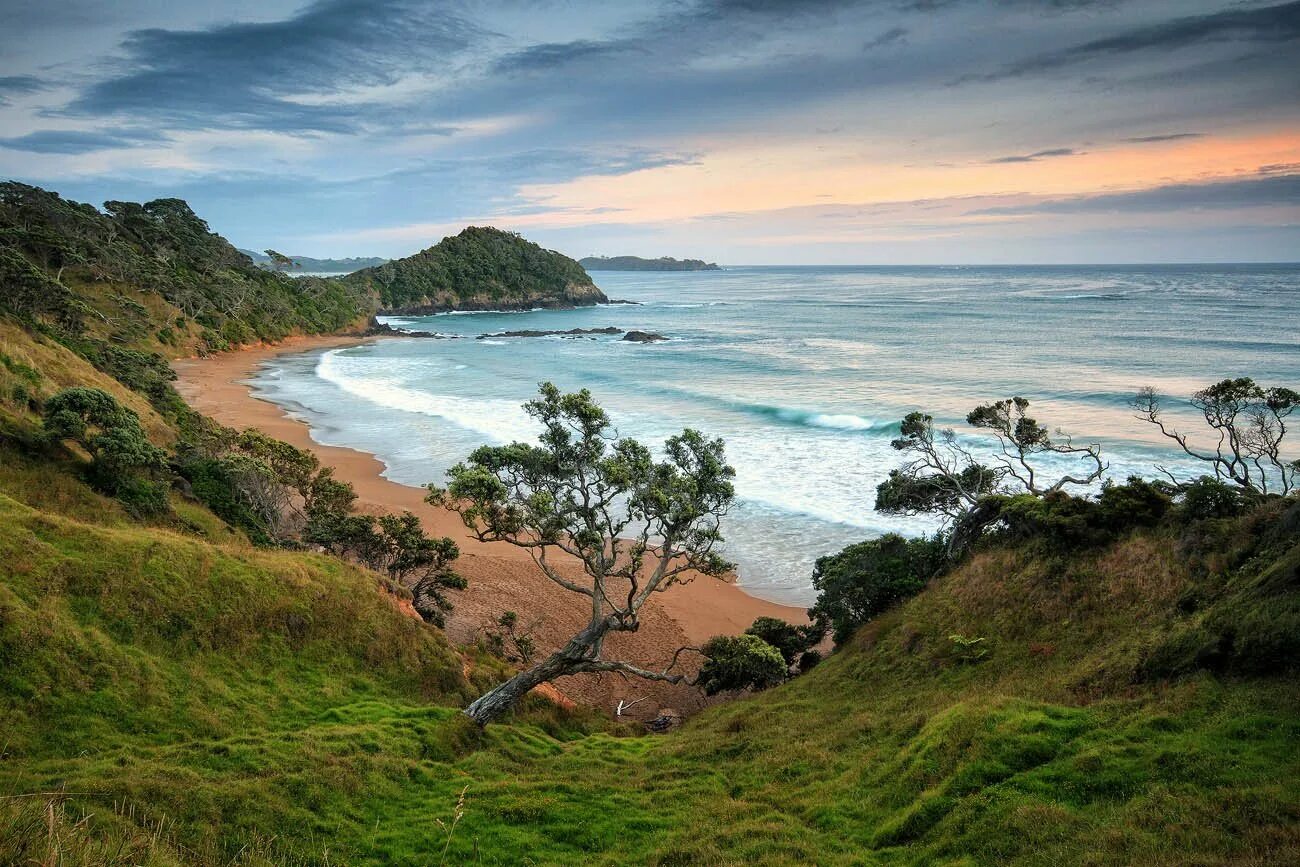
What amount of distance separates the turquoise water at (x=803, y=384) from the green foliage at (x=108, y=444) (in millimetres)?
13199

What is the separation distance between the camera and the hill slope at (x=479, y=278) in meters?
133

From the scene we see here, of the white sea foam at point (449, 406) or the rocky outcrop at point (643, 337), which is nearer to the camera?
the white sea foam at point (449, 406)

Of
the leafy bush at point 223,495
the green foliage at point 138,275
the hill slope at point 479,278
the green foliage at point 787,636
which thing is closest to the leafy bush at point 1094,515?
the green foliage at point 787,636

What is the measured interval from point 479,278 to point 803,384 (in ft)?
332

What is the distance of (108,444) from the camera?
18516mm

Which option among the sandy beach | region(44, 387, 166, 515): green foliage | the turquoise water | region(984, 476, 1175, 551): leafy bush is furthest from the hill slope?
region(984, 476, 1175, 551): leafy bush

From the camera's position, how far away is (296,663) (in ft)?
43.9

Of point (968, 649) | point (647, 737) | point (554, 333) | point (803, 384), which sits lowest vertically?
point (647, 737)

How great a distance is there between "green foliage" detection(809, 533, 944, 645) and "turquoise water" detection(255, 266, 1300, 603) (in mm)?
4115

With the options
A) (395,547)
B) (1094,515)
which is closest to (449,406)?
(395,547)

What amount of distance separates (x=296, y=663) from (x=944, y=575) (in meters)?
14.7

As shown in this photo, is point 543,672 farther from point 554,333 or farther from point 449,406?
point 554,333

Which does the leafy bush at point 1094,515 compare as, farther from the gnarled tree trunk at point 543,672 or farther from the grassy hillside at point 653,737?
the gnarled tree trunk at point 543,672

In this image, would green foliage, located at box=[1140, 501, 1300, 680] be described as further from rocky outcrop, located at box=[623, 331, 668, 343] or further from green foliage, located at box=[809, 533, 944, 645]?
rocky outcrop, located at box=[623, 331, 668, 343]
